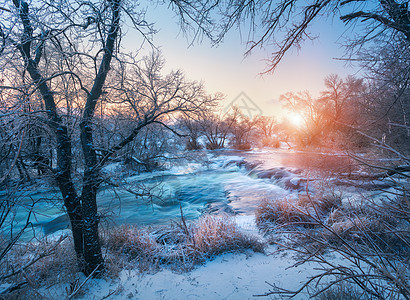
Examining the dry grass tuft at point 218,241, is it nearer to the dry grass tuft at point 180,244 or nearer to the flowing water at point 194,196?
the dry grass tuft at point 180,244

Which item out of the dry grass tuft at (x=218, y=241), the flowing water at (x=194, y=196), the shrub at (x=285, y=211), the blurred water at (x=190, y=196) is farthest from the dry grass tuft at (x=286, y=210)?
the blurred water at (x=190, y=196)

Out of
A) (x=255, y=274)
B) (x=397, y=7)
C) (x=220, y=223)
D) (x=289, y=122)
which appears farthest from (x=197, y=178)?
(x=289, y=122)

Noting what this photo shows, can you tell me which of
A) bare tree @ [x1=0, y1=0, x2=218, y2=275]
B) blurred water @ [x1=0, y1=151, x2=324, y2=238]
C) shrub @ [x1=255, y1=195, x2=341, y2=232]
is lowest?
blurred water @ [x1=0, y1=151, x2=324, y2=238]

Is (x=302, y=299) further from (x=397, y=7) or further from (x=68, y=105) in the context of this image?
(x=68, y=105)

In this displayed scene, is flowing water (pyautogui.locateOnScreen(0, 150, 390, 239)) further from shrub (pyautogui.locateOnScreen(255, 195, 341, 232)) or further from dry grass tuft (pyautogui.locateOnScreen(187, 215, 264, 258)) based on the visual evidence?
dry grass tuft (pyautogui.locateOnScreen(187, 215, 264, 258))

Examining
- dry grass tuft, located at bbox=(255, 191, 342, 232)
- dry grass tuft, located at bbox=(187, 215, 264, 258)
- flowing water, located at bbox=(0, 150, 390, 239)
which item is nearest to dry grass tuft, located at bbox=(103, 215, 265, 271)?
dry grass tuft, located at bbox=(187, 215, 264, 258)

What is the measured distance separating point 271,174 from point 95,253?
11.9m

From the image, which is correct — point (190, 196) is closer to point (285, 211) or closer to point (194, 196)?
point (194, 196)

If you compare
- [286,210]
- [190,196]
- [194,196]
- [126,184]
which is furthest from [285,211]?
[190,196]

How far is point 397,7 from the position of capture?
265cm

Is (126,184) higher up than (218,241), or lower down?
higher up

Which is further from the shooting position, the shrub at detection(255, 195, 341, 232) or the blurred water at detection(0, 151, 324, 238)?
the blurred water at detection(0, 151, 324, 238)

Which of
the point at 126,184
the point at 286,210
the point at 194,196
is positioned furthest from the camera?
the point at 194,196

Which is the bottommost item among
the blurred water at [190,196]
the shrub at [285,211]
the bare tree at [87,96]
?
the blurred water at [190,196]
